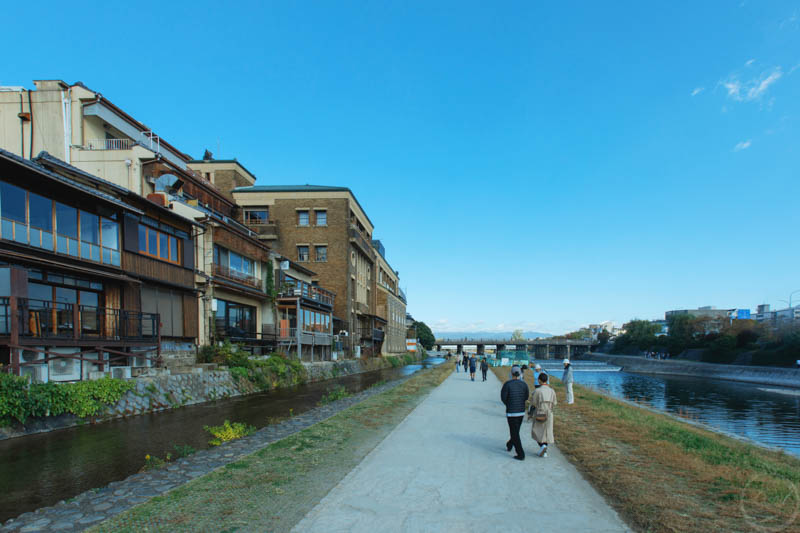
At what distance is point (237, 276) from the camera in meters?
28.6

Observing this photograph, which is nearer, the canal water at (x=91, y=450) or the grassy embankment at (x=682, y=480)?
the grassy embankment at (x=682, y=480)

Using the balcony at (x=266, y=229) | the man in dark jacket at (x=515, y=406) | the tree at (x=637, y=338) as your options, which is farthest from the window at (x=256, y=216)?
the tree at (x=637, y=338)

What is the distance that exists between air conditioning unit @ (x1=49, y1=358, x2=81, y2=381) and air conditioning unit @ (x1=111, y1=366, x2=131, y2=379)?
1344 millimetres

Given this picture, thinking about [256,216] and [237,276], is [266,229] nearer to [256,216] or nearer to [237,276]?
[256,216]

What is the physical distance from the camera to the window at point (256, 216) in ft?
157

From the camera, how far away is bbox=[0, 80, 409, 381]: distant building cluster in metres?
14.4

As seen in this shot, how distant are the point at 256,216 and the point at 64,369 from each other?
3521 cm

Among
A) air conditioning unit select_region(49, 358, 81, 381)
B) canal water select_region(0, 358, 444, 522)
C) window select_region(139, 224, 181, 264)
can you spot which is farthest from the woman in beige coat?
window select_region(139, 224, 181, 264)

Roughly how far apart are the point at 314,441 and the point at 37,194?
12825 millimetres

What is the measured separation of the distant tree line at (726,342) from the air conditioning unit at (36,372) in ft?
208

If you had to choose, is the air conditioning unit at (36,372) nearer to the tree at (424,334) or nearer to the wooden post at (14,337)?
the wooden post at (14,337)

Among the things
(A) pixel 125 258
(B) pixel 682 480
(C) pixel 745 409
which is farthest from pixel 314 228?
(B) pixel 682 480

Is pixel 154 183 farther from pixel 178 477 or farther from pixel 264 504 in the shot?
pixel 264 504

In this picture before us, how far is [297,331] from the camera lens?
32.6 metres
